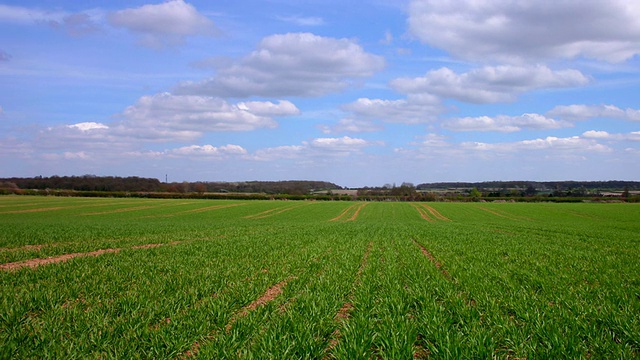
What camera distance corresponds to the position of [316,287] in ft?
33.8

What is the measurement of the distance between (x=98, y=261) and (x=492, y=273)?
42.6 ft

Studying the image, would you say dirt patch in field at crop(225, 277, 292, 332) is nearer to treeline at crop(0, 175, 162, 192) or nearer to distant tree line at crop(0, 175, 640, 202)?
distant tree line at crop(0, 175, 640, 202)

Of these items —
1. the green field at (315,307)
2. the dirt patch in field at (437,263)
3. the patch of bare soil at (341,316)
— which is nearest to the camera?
the green field at (315,307)

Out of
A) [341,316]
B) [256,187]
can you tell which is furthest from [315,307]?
[256,187]

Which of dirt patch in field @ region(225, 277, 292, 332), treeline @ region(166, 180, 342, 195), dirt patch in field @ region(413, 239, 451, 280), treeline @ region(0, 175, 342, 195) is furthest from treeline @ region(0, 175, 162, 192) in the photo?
dirt patch in field @ region(225, 277, 292, 332)

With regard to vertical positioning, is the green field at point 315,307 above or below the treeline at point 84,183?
below

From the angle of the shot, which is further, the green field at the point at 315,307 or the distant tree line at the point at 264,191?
the distant tree line at the point at 264,191

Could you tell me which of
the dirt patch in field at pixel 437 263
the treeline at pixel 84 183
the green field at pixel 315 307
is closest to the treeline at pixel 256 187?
the treeline at pixel 84 183

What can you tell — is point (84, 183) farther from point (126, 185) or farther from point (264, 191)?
point (264, 191)

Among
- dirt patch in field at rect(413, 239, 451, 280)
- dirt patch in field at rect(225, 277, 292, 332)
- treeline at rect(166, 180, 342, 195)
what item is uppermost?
treeline at rect(166, 180, 342, 195)

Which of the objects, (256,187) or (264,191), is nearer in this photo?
(264,191)

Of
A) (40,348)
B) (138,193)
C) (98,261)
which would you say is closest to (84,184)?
(138,193)

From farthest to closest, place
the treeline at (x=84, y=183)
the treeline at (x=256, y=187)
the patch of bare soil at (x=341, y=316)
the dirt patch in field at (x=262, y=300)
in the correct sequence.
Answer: the treeline at (x=256, y=187) < the treeline at (x=84, y=183) < the dirt patch in field at (x=262, y=300) < the patch of bare soil at (x=341, y=316)

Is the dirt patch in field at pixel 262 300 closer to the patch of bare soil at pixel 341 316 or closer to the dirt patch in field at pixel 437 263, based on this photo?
the patch of bare soil at pixel 341 316
